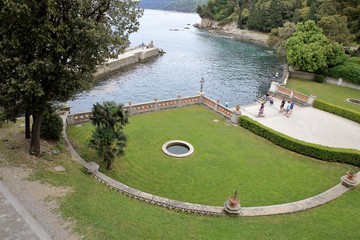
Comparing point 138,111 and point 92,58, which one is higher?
point 92,58

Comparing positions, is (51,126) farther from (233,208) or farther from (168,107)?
(168,107)

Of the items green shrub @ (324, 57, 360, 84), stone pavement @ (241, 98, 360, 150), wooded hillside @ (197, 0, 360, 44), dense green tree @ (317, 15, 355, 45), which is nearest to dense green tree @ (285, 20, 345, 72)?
green shrub @ (324, 57, 360, 84)

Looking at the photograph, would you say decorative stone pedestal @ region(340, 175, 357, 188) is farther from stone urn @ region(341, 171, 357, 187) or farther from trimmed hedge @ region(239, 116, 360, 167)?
trimmed hedge @ region(239, 116, 360, 167)

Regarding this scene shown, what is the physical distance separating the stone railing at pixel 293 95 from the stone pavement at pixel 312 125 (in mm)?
1241

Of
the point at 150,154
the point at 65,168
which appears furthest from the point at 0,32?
the point at 150,154

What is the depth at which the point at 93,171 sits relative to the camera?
16.9 meters

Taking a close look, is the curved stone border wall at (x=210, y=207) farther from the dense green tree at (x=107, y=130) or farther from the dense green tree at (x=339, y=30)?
the dense green tree at (x=339, y=30)

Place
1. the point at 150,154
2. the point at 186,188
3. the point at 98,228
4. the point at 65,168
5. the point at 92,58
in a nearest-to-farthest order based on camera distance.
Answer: the point at 98,228 < the point at 92,58 < the point at 65,168 < the point at 186,188 < the point at 150,154

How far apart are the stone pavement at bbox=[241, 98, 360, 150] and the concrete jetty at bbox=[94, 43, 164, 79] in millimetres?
32414

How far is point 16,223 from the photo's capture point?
11.2 meters

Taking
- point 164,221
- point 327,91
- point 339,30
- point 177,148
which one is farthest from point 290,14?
point 164,221

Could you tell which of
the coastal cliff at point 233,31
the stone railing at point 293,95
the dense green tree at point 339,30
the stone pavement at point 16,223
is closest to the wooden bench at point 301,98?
the stone railing at point 293,95

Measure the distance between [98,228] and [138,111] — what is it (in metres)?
17.4

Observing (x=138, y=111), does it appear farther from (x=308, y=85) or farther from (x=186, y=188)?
(x=308, y=85)
